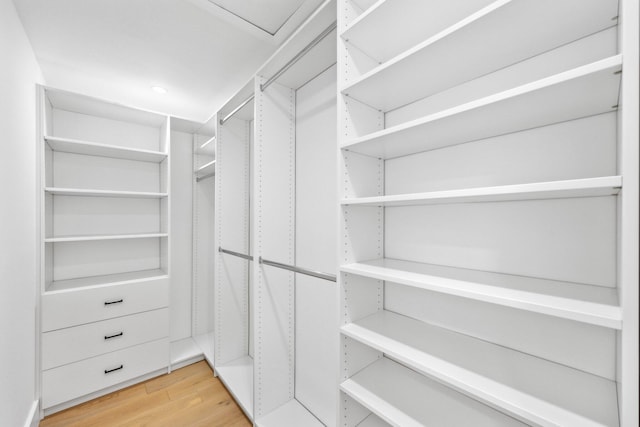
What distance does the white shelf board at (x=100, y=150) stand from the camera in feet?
6.60

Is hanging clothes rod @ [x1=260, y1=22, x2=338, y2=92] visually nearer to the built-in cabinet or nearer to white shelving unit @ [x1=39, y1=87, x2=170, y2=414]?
the built-in cabinet

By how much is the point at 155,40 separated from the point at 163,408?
8.19ft

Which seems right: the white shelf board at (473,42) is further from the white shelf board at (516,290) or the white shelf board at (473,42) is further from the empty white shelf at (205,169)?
the empty white shelf at (205,169)

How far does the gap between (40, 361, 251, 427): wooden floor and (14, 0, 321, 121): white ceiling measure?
246 cm

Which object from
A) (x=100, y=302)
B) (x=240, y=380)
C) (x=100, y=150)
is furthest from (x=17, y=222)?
(x=240, y=380)

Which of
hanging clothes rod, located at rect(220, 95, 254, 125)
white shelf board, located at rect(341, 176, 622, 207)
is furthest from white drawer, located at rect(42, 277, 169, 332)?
white shelf board, located at rect(341, 176, 622, 207)

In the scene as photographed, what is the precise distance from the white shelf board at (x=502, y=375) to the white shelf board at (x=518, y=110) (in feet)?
2.36

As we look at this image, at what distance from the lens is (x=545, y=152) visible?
824 millimetres

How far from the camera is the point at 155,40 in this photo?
1666mm

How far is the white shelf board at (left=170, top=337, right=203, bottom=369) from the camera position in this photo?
246cm

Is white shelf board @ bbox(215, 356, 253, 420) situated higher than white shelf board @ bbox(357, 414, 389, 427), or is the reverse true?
white shelf board @ bbox(357, 414, 389, 427)

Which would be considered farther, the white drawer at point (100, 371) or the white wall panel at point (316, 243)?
the white drawer at point (100, 371)

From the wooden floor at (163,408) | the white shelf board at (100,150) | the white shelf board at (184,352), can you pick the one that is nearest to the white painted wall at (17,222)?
the white shelf board at (100,150)

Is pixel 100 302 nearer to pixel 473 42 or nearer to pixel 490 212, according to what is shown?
pixel 490 212
